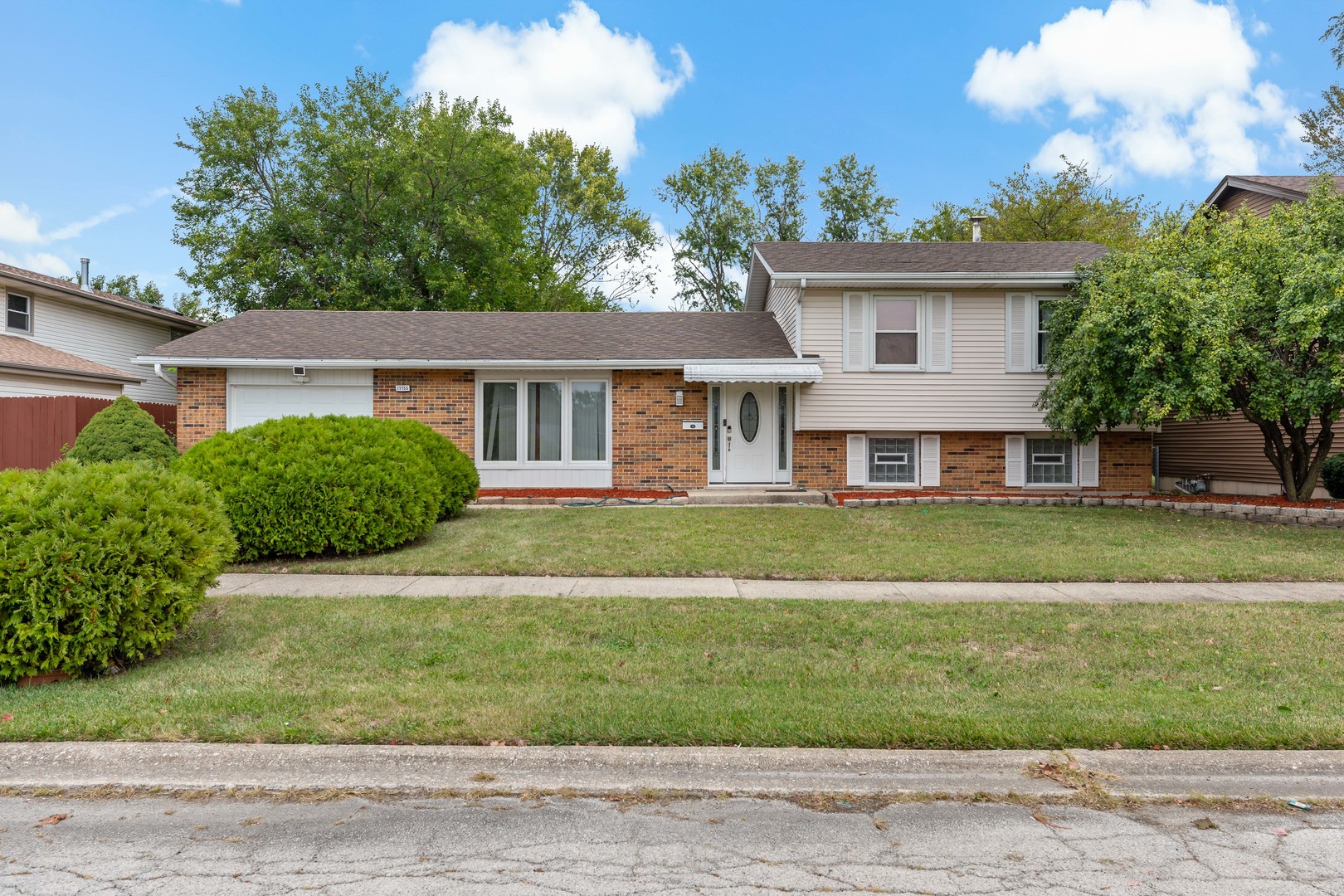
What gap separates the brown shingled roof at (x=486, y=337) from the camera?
1497cm

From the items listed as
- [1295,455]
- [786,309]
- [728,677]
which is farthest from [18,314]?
[1295,455]

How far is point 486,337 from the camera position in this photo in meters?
16.3

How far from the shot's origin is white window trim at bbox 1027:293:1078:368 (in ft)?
48.5

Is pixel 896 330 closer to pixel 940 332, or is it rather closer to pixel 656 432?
pixel 940 332

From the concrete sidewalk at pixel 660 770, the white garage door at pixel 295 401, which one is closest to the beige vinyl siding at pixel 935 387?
the white garage door at pixel 295 401

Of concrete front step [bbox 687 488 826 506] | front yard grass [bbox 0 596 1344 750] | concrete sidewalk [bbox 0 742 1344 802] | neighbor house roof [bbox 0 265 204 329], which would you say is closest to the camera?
concrete sidewalk [bbox 0 742 1344 802]

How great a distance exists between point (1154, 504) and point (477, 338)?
13.0 m

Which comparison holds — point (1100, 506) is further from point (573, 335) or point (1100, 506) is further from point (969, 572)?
point (573, 335)

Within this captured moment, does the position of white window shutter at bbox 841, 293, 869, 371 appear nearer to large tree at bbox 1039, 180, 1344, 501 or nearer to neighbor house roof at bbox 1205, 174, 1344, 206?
large tree at bbox 1039, 180, 1344, 501

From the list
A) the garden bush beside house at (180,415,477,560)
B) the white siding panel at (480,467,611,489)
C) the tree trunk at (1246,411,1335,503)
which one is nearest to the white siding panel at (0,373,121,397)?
the white siding panel at (480,467,611,489)

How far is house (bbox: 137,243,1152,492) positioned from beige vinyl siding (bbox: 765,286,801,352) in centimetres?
14

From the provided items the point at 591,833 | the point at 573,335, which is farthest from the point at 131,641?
the point at 573,335

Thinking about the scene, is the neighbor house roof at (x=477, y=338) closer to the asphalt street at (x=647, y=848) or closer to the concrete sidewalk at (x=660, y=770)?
the concrete sidewalk at (x=660, y=770)

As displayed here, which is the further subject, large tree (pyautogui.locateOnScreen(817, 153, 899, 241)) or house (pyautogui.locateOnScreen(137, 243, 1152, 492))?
large tree (pyautogui.locateOnScreen(817, 153, 899, 241))
